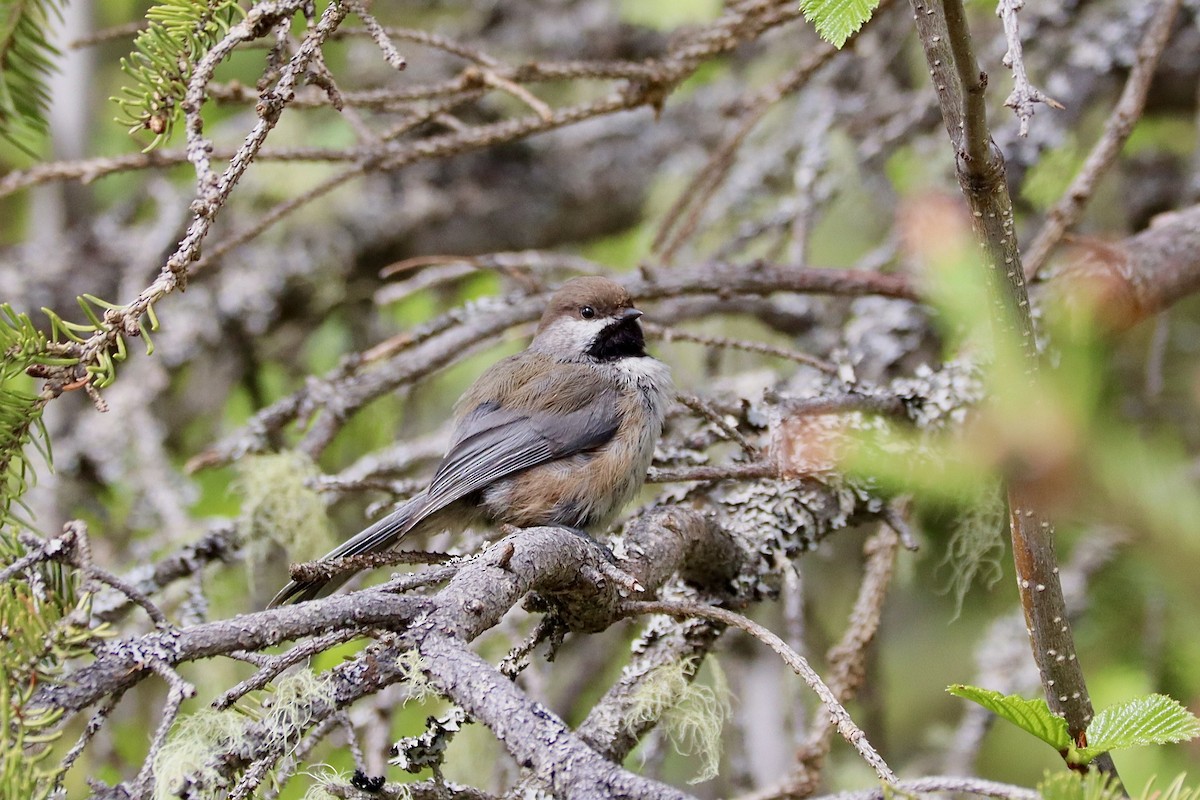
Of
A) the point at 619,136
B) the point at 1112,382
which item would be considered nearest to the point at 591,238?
the point at 619,136

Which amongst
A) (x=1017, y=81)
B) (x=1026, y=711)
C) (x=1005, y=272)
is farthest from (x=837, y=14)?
(x=1026, y=711)

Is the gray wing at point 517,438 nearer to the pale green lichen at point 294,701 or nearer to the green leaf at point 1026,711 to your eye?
the pale green lichen at point 294,701

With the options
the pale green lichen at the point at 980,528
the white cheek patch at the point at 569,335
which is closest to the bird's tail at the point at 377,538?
the white cheek patch at the point at 569,335

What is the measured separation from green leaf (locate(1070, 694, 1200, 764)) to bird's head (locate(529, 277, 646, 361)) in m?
2.11

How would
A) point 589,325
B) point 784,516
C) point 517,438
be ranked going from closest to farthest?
point 784,516, point 517,438, point 589,325

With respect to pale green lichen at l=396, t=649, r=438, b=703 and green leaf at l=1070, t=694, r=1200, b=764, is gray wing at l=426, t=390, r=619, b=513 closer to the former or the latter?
pale green lichen at l=396, t=649, r=438, b=703

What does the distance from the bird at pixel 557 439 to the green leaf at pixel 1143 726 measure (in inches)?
60.9

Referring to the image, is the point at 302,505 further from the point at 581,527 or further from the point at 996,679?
the point at 996,679

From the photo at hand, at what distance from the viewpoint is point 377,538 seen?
2.77 metres

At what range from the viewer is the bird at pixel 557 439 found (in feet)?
10.0

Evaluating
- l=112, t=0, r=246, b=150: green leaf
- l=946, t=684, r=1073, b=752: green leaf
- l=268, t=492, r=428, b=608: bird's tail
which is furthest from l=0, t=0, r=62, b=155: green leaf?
l=946, t=684, r=1073, b=752: green leaf

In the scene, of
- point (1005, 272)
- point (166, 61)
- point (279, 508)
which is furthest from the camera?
point (279, 508)

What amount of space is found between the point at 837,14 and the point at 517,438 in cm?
179

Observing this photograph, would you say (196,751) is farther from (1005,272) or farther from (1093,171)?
(1093,171)
